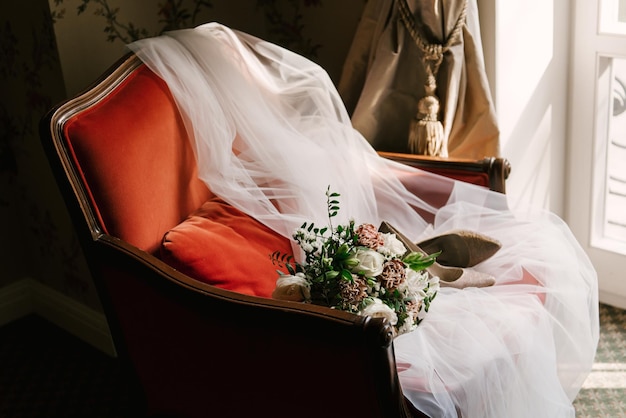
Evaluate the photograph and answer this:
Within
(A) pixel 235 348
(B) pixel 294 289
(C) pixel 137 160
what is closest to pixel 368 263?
(B) pixel 294 289

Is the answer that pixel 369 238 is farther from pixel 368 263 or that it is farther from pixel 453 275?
pixel 453 275

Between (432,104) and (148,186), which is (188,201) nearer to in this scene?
(148,186)

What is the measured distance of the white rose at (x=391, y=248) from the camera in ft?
5.07

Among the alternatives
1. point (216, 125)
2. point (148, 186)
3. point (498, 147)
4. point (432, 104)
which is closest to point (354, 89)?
point (432, 104)

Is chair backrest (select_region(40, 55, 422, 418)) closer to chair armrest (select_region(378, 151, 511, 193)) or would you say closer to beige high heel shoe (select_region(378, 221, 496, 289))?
beige high heel shoe (select_region(378, 221, 496, 289))

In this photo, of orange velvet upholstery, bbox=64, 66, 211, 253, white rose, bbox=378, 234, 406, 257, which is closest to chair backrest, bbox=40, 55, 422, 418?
orange velvet upholstery, bbox=64, 66, 211, 253

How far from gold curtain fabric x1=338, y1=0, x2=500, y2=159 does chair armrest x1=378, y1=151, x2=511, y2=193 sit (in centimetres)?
20

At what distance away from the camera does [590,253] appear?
2621 millimetres

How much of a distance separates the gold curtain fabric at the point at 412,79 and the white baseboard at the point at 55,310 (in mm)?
1056

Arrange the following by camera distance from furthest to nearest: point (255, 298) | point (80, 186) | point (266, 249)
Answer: point (266, 249), point (80, 186), point (255, 298)

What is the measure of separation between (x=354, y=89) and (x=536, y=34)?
566 millimetres

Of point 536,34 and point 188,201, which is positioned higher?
point 536,34

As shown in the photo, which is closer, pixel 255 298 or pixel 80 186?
pixel 255 298

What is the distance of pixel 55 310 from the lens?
2.69 meters
